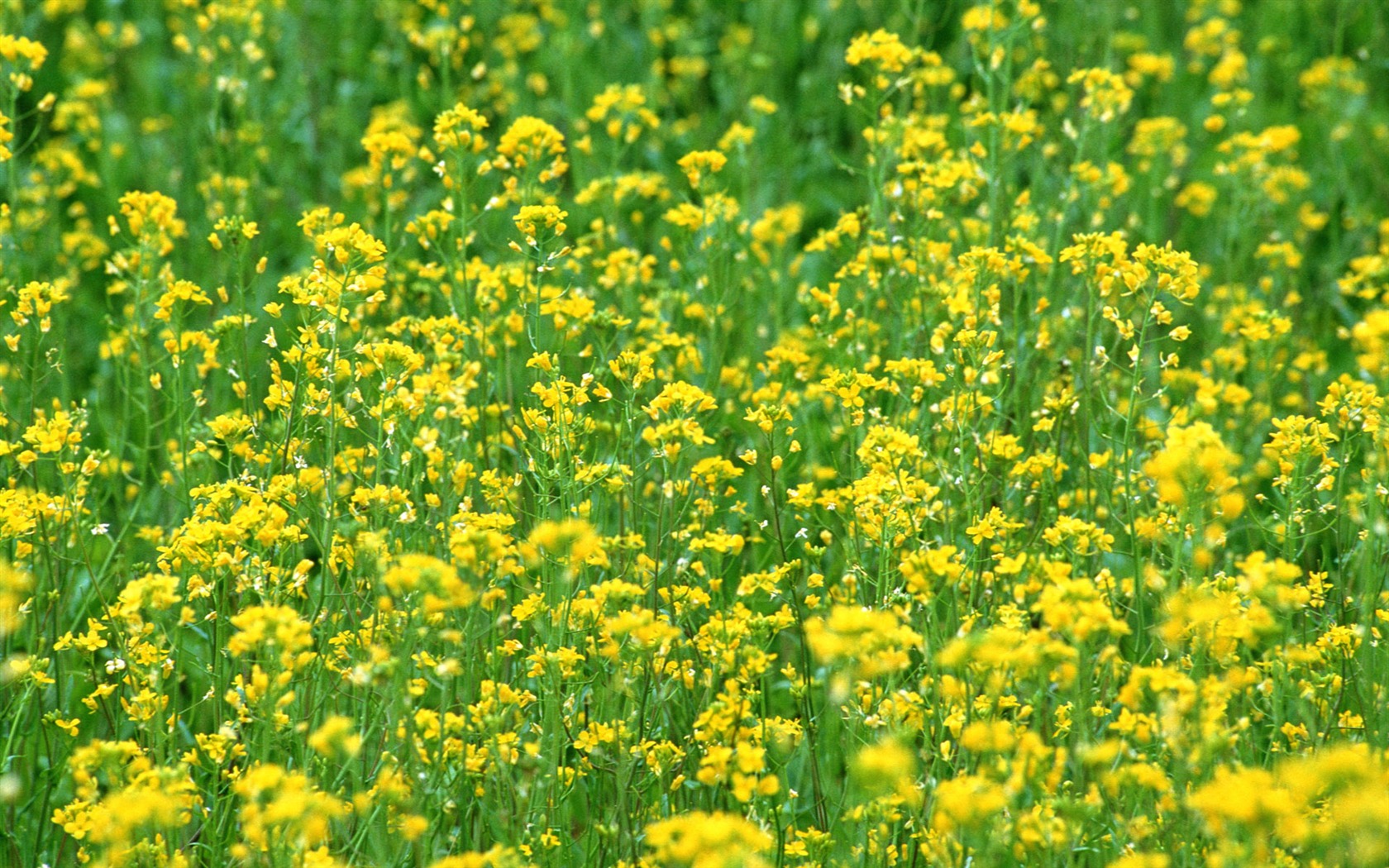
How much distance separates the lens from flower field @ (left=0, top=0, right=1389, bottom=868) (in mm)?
3004

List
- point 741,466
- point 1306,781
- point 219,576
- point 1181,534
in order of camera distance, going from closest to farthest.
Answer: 1. point 1306,781
2. point 1181,534
3. point 219,576
4. point 741,466

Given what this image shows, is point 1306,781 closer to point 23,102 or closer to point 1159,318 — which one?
point 1159,318

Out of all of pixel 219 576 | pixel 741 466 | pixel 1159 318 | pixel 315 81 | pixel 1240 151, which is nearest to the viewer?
pixel 219 576

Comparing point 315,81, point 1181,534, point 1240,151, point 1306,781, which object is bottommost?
point 1306,781

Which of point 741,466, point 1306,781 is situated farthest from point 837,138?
point 1306,781

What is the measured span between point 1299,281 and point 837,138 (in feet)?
8.63

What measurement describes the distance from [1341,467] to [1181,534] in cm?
92

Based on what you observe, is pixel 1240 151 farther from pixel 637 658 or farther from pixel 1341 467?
A: pixel 637 658

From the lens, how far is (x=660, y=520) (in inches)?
146

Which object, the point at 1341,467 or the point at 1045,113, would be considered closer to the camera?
the point at 1341,467

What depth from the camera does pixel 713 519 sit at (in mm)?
4637

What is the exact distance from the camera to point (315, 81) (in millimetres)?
7750

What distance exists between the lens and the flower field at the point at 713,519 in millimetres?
3004

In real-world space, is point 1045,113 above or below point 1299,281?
above
